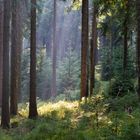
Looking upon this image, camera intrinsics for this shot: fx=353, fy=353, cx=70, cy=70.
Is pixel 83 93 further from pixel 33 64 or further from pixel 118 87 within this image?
pixel 33 64

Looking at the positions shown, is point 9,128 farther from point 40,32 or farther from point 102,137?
point 40,32

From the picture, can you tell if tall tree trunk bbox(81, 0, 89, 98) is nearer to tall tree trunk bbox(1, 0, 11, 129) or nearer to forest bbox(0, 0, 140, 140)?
forest bbox(0, 0, 140, 140)

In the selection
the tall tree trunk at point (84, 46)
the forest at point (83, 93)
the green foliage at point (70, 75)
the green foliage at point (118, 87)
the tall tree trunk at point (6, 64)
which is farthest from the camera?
the green foliage at point (70, 75)

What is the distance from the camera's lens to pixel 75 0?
63.4 feet

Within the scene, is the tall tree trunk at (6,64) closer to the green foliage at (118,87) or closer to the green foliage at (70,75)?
the green foliage at (118,87)

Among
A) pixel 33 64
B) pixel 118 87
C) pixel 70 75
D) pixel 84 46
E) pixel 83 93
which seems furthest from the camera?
pixel 70 75

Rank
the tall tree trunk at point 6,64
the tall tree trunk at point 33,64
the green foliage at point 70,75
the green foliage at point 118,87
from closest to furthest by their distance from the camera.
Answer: the tall tree trunk at point 6,64
the tall tree trunk at point 33,64
the green foliage at point 118,87
the green foliage at point 70,75

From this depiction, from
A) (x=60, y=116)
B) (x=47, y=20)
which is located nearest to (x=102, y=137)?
(x=60, y=116)

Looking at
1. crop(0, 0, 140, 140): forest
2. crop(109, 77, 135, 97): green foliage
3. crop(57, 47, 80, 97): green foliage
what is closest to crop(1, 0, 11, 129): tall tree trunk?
crop(0, 0, 140, 140): forest

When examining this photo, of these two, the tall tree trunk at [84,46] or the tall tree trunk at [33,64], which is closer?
the tall tree trunk at [33,64]

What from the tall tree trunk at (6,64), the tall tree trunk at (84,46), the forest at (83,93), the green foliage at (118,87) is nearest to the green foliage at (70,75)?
the forest at (83,93)

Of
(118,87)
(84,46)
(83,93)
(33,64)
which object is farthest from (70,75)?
(33,64)

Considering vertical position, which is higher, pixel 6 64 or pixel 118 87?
pixel 6 64

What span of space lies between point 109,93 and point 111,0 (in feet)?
14.7
